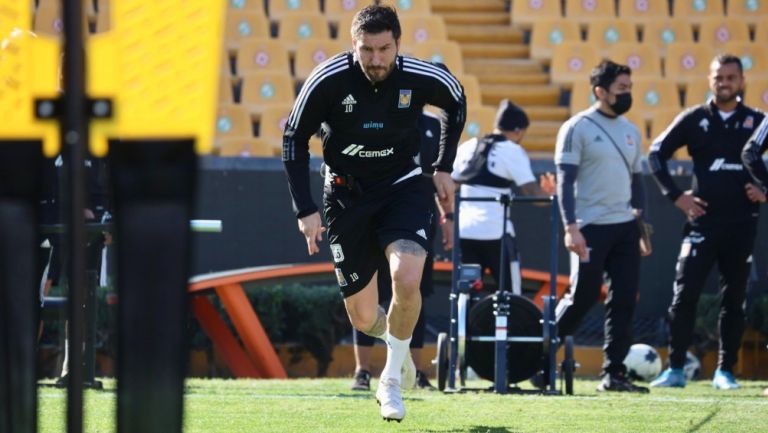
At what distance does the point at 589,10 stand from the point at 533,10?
688mm

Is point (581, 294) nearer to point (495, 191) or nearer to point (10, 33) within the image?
point (495, 191)

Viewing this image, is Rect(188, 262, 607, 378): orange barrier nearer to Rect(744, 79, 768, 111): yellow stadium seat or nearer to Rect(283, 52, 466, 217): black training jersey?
Rect(283, 52, 466, 217): black training jersey

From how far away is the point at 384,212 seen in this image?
635cm

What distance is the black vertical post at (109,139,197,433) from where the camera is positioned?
6.82 feet

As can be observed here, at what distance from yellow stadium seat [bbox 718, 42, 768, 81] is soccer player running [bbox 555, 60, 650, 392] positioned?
27.4ft

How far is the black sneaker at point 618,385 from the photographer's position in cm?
864

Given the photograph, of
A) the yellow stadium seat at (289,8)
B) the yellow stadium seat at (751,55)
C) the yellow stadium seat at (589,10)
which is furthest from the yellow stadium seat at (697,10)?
the yellow stadium seat at (289,8)

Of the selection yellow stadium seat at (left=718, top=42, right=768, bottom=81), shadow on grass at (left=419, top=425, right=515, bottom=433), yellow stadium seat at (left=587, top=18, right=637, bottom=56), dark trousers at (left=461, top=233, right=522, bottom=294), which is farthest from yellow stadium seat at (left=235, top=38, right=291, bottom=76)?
shadow on grass at (left=419, top=425, right=515, bottom=433)

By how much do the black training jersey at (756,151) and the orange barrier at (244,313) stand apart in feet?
7.28

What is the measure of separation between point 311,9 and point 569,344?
9249mm

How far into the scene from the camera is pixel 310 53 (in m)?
16.3

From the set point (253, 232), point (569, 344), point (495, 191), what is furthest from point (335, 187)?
point (253, 232)

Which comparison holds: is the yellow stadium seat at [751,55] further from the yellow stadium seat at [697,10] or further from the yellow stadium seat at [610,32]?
the yellow stadium seat at [610,32]

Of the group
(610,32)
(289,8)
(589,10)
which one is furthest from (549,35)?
(289,8)
